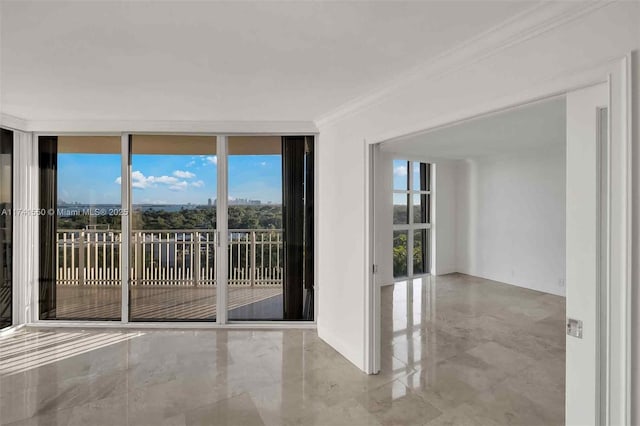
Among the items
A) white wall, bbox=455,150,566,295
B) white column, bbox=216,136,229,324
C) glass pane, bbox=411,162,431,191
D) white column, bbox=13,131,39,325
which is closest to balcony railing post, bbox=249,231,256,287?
white column, bbox=216,136,229,324

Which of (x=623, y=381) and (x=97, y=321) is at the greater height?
(x=623, y=381)

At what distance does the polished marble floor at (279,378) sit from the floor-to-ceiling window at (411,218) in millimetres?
2731

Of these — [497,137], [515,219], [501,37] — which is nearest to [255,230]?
[501,37]

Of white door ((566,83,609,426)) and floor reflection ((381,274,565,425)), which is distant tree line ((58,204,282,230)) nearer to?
floor reflection ((381,274,565,425))

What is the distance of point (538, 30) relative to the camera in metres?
1.59

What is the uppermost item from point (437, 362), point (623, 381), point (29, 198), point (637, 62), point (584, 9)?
point (584, 9)

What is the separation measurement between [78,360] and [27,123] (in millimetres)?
2814

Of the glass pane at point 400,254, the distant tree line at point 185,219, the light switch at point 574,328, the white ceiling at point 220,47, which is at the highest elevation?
the white ceiling at point 220,47

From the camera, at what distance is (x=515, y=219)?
20.2 feet

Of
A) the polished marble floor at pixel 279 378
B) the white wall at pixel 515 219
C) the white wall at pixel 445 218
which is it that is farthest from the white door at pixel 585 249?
the white wall at pixel 445 218

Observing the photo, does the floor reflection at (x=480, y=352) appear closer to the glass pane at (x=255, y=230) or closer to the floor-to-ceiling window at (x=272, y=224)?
the floor-to-ceiling window at (x=272, y=224)

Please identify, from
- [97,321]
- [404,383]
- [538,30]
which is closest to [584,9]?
[538,30]

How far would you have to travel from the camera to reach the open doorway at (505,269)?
1.47 metres

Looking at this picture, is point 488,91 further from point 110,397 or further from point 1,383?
point 1,383
